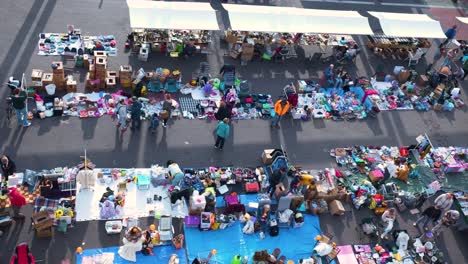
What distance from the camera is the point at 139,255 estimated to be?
595 inches

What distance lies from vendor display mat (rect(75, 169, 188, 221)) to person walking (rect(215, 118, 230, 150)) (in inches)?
115

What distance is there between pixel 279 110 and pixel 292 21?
5812 mm

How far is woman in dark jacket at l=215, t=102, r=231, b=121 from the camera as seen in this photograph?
19062mm

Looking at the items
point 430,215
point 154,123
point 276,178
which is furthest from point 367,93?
point 154,123

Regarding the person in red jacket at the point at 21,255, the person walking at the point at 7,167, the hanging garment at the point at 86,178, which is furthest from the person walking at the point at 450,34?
the person in red jacket at the point at 21,255

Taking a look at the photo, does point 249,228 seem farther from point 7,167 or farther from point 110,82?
point 110,82

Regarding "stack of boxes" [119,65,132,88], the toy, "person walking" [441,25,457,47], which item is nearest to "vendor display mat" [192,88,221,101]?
"stack of boxes" [119,65,132,88]

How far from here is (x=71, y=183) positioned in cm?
1631

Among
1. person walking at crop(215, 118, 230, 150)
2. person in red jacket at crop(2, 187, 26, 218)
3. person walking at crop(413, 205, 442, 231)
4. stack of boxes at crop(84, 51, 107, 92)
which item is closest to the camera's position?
person in red jacket at crop(2, 187, 26, 218)

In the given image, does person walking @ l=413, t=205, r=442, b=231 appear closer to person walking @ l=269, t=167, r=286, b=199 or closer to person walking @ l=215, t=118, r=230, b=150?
person walking @ l=269, t=167, r=286, b=199

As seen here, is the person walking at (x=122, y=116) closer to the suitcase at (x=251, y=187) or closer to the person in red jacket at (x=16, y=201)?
the person in red jacket at (x=16, y=201)

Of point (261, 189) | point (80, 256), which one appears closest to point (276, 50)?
point (261, 189)

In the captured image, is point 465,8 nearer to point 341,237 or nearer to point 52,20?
point 341,237

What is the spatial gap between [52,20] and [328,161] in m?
15.2
